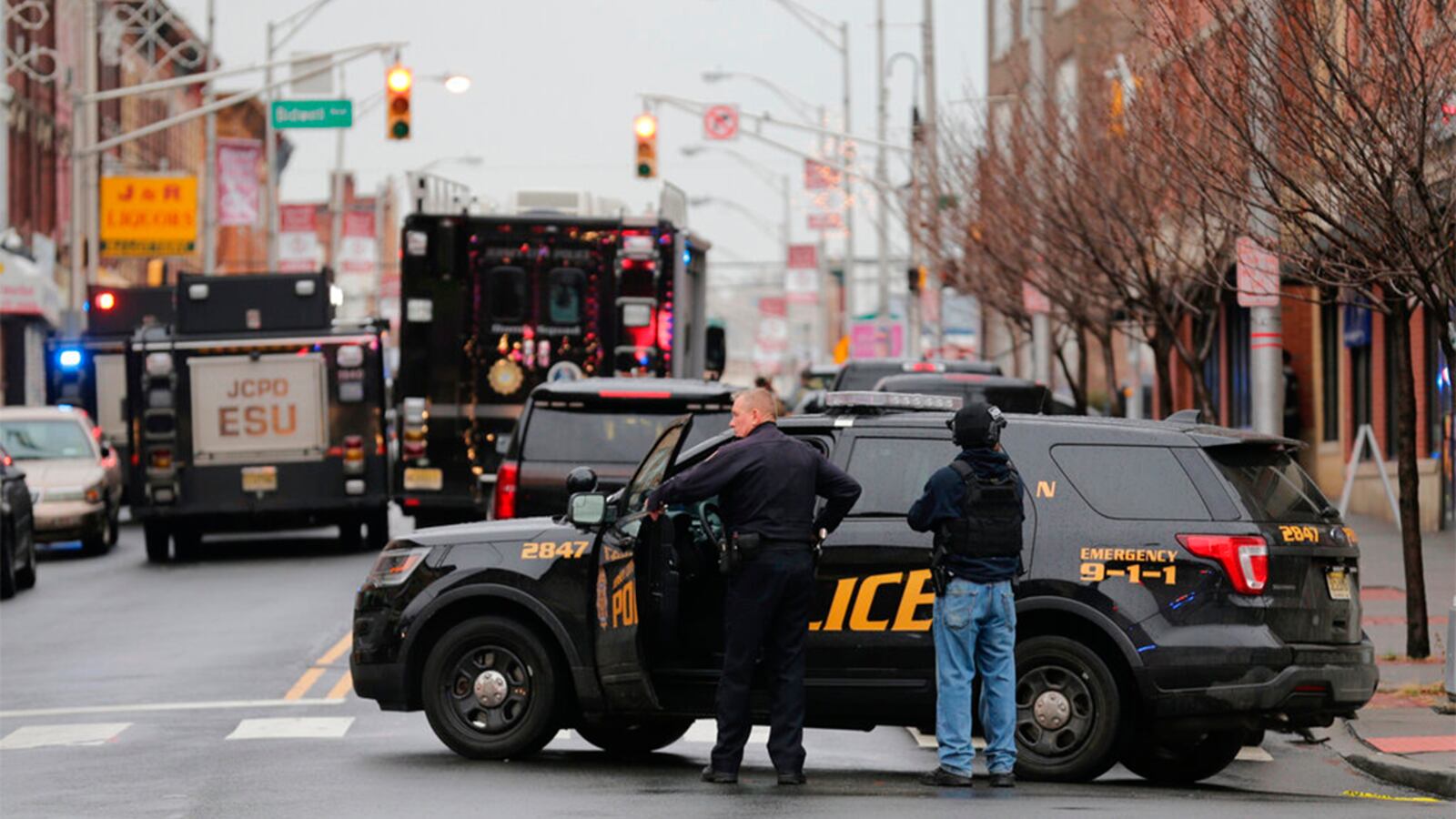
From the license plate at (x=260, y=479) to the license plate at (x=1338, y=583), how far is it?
57.2 feet

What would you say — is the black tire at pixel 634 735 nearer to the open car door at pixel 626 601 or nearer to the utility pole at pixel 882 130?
the open car door at pixel 626 601

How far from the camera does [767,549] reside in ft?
37.0

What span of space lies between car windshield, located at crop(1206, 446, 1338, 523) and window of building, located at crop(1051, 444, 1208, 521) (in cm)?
20

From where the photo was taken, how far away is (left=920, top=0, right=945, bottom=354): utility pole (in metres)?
35.4

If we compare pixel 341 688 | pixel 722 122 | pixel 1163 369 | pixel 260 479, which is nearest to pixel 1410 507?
pixel 341 688

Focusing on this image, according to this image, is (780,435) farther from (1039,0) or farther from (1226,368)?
(1226,368)

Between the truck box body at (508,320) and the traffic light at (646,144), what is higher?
the traffic light at (646,144)

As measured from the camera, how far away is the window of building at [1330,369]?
35.6m

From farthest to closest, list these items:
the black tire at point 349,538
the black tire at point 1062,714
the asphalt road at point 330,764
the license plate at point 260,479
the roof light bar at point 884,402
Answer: the black tire at point 349,538 → the license plate at point 260,479 → the roof light bar at point 884,402 → the black tire at point 1062,714 → the asphalt road at point 330,764

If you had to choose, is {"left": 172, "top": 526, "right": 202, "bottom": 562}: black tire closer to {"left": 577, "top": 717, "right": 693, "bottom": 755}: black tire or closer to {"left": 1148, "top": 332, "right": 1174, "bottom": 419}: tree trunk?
{"left": 1148, "top": 332, "right": 1174, "bottom": 419}: tree trunk

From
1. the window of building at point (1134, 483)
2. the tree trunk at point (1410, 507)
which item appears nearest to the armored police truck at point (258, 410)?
the tree trunk at point (1410, 507)

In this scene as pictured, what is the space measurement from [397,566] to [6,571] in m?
11.9

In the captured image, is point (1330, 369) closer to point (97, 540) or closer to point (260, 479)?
point (260, 479)

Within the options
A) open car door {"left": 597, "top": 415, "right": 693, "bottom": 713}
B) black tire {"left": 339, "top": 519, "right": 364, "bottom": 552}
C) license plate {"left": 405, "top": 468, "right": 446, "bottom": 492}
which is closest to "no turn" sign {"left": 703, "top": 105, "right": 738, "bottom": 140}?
black tire {"left": 339, "top": 519, "right": 364, "bottom": 552}
